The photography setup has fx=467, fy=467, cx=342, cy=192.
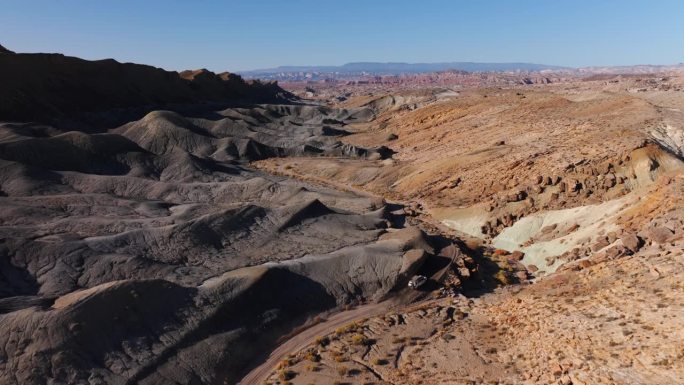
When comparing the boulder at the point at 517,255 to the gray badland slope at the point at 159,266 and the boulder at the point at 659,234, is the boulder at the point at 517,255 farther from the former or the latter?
the boulder at the point at 659,234

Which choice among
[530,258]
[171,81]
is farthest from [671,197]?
[171,81]

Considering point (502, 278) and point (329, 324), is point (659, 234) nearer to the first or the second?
point (502, 278)

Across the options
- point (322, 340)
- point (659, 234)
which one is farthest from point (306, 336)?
point (659, 234)

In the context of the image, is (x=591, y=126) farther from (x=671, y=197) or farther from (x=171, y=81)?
(x=171, y=81)

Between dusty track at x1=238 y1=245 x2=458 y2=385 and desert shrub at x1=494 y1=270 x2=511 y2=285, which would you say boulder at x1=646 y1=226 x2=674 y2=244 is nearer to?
desert shrub at x1=494 y1=270 x2=511 y2=285

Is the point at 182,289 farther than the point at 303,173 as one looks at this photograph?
No

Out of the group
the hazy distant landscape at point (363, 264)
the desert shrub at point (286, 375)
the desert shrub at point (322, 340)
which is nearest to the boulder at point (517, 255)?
the hazy distant landscape at point (363, 264)

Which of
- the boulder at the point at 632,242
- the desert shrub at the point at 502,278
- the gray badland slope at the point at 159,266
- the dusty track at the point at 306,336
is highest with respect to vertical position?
the boulder at the point at 632,242
